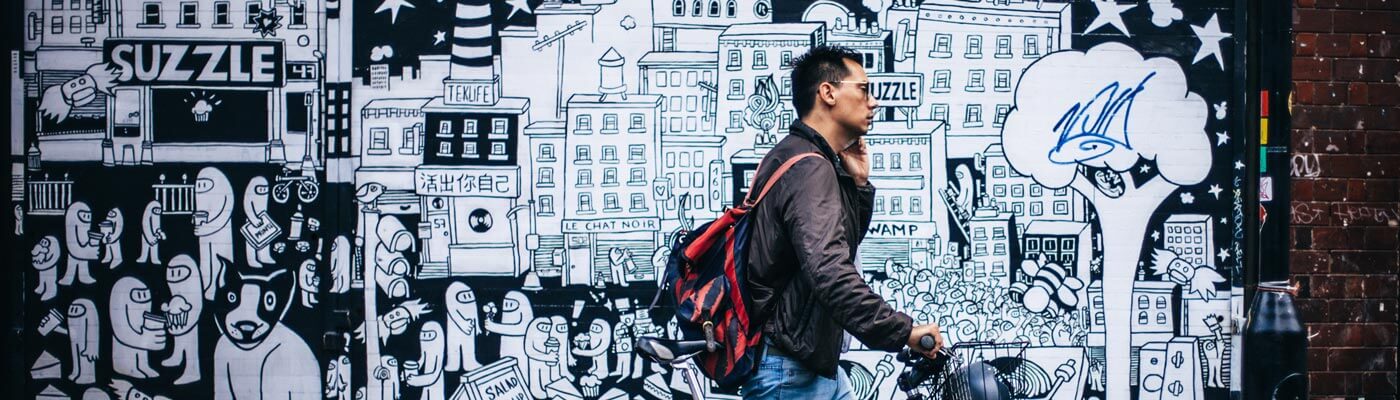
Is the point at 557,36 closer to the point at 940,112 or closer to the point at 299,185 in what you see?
the point at 299,185

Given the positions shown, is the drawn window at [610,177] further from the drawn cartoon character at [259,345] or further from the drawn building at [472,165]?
the drawn cartoon character at [259,345]

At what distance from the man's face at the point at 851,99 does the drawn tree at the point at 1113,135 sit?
7.61 ft

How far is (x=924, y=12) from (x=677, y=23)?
1.24m

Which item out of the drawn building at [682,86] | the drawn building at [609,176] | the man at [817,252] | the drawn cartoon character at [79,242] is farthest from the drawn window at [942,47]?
the drawn cartoon character at [79,242]

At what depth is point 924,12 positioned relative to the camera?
6.07 metres

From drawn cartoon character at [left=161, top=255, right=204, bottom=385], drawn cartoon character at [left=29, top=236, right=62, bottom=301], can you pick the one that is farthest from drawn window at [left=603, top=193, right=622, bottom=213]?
drawn cartoon character at [left=29, top=236, right=62, bottom=301]

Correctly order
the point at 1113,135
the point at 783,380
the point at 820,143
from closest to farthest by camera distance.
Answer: the point at 783,380 → the point at 820,143 → the point at 1113,135

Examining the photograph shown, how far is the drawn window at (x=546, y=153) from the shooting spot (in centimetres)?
606

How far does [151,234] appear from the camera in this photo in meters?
6.11

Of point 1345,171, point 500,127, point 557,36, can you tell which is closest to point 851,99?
point 557,36

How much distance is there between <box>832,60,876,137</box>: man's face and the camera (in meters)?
3.99

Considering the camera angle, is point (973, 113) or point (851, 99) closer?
point (851, 99)

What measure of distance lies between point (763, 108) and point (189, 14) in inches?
115

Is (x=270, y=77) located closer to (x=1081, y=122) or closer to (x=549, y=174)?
(x=549, y=174)
